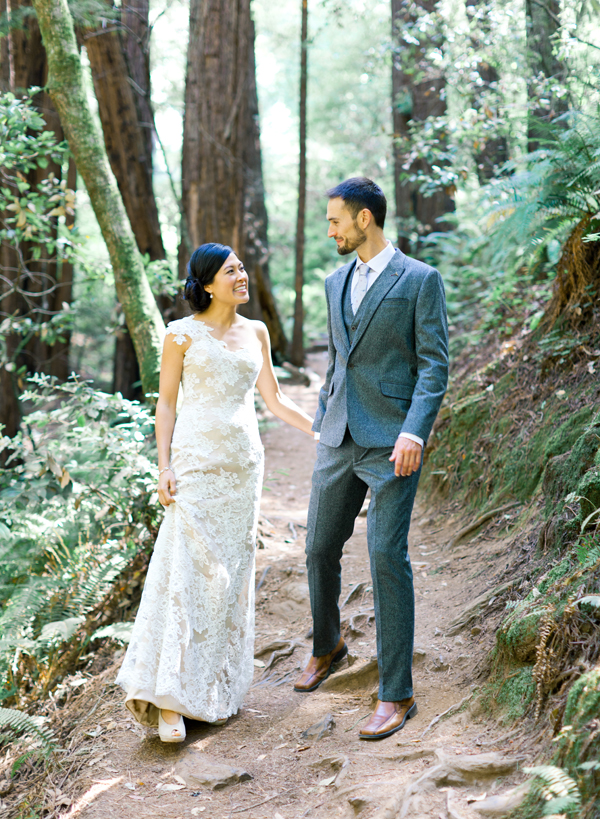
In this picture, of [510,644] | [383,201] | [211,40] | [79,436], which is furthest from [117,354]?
[510,644]

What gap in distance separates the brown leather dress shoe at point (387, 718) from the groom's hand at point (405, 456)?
3.60 ft

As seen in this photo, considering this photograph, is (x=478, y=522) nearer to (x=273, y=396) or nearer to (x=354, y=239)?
(x=273, y=396)

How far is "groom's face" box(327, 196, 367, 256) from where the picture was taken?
10.6ft

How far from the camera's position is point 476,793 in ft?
7.72

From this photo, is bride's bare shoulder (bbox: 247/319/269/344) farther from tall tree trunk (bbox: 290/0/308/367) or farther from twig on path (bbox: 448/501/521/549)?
tall tree trunk (bbox: 290/0/308/367)

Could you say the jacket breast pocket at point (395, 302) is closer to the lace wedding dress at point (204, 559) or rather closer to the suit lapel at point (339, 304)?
the suit lapel at point (339, 304)

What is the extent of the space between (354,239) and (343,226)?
0.27 feet

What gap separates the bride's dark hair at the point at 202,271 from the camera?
3625mm

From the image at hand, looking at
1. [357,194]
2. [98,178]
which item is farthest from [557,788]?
[98,178]

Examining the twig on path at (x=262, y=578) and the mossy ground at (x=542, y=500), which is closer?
the mossy ground at (x=542, y=500)

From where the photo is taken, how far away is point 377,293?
323 centimetres

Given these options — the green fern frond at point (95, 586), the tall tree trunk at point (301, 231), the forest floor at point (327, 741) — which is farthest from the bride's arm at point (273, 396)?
the tall tree trunk at point (301, 231)

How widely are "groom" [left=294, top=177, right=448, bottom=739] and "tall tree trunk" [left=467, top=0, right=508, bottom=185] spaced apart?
16.6 ft

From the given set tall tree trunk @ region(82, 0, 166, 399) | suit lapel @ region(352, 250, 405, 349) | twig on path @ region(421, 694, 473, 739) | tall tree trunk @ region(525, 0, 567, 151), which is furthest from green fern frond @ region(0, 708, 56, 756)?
tall tree trunk @ region(525, 0, 567, 151)
